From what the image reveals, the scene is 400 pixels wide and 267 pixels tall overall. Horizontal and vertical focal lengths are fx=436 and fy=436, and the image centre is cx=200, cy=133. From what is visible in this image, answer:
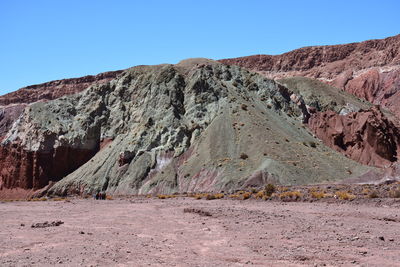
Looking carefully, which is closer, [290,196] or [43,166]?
[290,196]

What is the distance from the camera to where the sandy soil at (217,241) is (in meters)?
11.6

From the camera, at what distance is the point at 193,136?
177 ft

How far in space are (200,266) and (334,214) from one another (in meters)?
11.1

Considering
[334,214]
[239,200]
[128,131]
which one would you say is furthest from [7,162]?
[334,214]

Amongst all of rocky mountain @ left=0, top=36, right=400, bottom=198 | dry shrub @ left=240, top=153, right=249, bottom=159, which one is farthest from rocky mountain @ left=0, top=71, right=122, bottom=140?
dry shrub @ left=240, top=153, right=249, bottom=159

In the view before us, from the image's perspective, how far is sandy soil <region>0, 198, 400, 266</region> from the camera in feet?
38.0

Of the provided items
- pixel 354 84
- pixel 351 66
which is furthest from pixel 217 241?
pixel 351 66

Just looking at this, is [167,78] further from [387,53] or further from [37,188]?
[387,53]

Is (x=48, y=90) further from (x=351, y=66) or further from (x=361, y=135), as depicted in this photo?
(x=361, y=135)

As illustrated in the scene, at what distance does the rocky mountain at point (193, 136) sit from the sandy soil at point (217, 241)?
21282mm

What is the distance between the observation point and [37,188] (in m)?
61.2

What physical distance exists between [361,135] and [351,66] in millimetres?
53421

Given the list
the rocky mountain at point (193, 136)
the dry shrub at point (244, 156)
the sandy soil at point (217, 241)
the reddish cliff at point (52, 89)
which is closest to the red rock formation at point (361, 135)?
the rocky mountain at point (193, 136)

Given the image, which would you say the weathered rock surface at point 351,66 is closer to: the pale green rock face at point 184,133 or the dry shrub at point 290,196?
the pale green rock face at point 184,133
